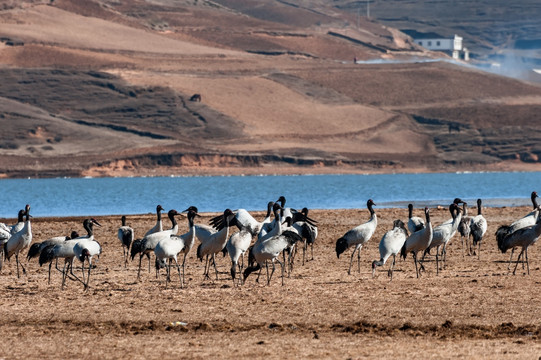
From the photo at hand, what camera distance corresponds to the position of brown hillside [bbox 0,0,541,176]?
119000 millimetres

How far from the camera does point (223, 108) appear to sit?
448ft

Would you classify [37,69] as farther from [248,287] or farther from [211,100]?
[248,287]

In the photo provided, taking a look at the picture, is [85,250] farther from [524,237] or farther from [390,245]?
[524,237]

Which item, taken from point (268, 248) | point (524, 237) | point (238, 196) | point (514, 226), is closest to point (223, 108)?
point (238, 196)

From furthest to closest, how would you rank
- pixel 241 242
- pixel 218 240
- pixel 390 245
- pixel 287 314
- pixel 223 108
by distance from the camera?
pixel 223 108
pixel 218 240
pixel 390 245
pixel 241 242
pixel 287 314

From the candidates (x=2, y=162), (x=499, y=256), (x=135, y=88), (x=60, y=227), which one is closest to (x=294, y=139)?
(x=135, y=88)

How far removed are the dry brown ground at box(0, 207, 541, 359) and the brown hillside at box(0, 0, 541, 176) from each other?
9247cm

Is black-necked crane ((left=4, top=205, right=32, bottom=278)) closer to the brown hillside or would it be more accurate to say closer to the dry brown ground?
the dry brown ground

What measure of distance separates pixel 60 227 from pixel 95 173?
7680 centimetres

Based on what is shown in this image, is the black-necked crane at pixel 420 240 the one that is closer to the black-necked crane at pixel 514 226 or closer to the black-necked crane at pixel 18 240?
the black-necked crane at pixel 514 226

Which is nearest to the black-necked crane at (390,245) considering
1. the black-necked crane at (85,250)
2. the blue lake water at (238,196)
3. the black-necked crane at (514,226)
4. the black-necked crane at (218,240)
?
the black-necked crane at (514,226)

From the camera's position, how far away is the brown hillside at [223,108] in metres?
119

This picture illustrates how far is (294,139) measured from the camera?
127688 millimetres

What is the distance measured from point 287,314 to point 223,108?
393 feet
